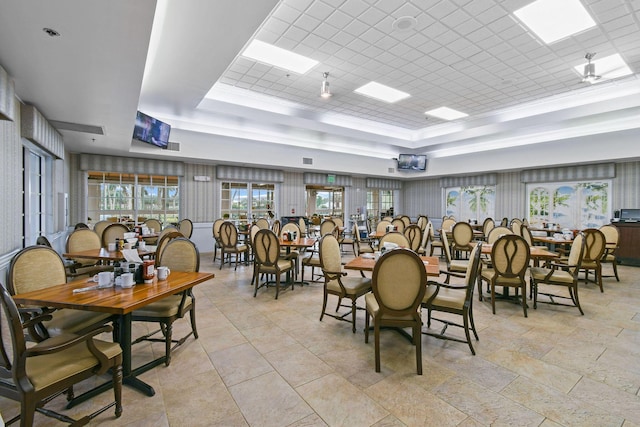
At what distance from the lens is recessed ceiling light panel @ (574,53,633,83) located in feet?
15.4

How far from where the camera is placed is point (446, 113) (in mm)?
7488

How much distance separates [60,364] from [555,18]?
585 centimetres

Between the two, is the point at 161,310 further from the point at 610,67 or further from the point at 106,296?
the point at 610,67

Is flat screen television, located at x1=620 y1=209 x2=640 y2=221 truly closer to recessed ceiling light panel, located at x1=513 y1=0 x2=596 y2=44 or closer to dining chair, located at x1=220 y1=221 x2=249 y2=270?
recessed ceiling light panel, located at x1=513 y1=0 x2=596 y2=44

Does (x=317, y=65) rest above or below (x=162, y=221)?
above

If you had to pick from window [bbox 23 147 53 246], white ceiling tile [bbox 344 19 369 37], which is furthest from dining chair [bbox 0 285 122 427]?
white ceiling tile [bbox 344 19 369 37]

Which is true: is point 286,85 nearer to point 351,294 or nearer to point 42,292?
point 351,294

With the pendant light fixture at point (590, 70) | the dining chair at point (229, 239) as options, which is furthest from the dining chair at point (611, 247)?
the dining chair at point (229, 239)

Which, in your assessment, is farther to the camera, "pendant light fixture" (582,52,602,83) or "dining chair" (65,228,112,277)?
"pendant light fixture" (582,52,602,83)

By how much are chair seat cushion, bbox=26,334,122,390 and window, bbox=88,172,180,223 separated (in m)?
6.46

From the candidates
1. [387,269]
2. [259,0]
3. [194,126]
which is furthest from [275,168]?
[387,269]

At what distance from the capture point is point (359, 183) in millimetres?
11414

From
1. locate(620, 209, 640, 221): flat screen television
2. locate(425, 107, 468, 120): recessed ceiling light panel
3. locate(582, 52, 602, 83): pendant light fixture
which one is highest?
locate(425, 107, 468, 120): recessed ceiling light panel

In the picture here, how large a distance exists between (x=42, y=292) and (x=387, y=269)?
256 cm
